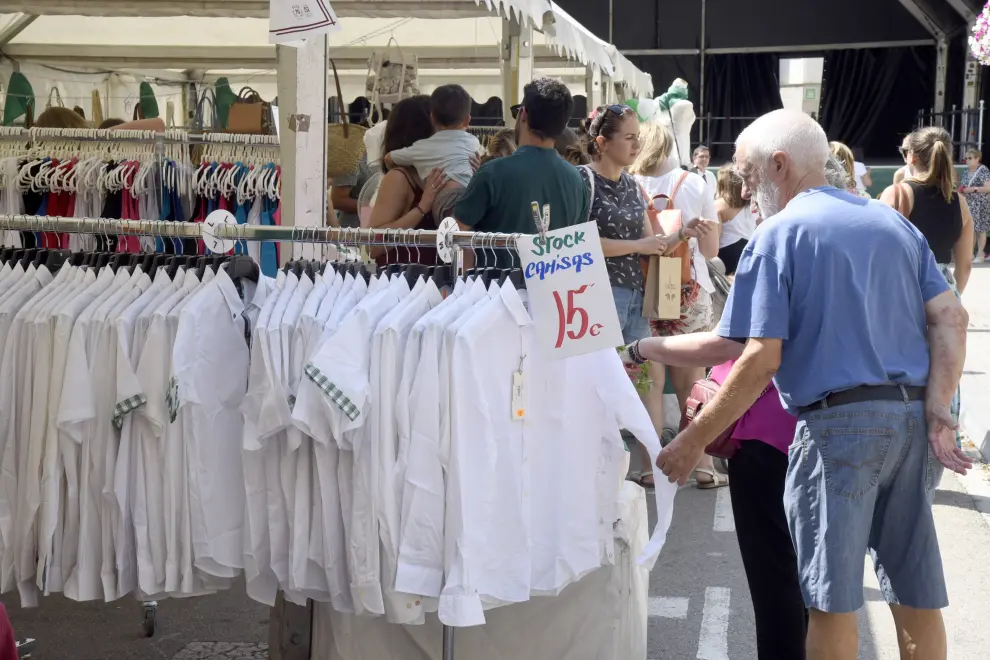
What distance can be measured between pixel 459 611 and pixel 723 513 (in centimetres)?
281

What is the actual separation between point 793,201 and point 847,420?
21.4 inches

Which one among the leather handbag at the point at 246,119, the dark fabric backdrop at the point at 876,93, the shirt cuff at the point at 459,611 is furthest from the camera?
the dark fabric backdrop at the point at 876,93

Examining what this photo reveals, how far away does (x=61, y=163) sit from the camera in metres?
5.54

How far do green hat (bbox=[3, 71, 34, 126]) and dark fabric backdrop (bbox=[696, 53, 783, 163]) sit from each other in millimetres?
16289

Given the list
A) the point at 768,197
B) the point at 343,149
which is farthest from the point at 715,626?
the point at 343,149

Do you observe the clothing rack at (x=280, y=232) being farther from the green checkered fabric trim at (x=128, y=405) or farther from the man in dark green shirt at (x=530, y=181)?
the man in dark green shirt at (x=530, y=181)

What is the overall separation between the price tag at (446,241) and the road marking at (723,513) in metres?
2.41

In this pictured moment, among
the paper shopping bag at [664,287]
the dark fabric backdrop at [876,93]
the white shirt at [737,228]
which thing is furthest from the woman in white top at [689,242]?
the dark fabric backdrop at [876,93]

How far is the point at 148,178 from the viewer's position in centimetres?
544

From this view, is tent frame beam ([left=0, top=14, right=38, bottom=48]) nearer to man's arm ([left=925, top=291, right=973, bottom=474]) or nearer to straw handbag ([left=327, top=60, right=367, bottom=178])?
straw handbag ([left=327, top=60, right=367, bottom=178])

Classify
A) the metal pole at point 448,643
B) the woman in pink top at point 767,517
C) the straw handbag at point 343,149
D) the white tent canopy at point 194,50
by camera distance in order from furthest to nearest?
1. the white tent canopy at point 194,50
2. the straw handbag at point 343,149
3. the woman in pink top at point 767,517
4. the metal pole at point 448,643

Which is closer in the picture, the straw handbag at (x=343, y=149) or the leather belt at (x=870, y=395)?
the leather belt at (x=870, y=395)

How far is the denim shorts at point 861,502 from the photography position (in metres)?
2.56

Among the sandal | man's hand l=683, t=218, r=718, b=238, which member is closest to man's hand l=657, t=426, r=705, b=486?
man's hand l=683, t=218, r=718, b=238
